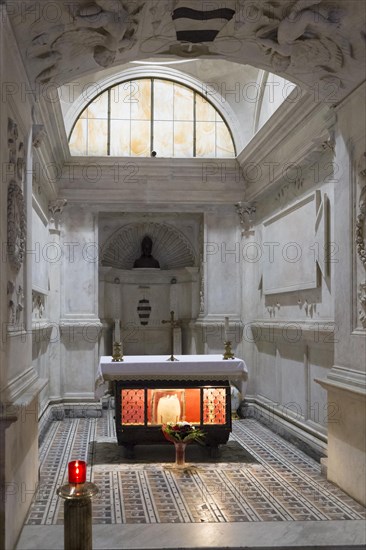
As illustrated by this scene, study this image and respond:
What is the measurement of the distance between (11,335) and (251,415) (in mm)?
6760

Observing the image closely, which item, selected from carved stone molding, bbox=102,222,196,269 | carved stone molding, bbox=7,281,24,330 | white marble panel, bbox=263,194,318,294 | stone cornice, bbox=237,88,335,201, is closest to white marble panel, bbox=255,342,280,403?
white marble panel, bbox=263,194,318,294

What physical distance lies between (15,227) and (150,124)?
22.8 ft

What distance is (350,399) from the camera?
19.2ft

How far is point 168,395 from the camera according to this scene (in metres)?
7.84

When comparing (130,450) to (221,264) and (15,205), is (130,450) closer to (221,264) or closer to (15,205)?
(15,205)

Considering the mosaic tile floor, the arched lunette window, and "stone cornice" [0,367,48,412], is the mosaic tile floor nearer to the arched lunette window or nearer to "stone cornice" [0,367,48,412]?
"stone cornice" [0,367,48,412]

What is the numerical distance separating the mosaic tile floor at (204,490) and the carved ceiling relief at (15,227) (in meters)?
1.75

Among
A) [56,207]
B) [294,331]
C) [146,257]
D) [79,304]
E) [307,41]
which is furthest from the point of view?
[146,257]

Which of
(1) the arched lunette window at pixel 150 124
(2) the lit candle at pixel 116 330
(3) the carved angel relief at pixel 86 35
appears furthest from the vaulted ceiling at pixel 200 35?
(2) the lit candle at pixel 116 330

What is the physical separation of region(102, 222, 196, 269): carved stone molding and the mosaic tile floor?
4.77 m

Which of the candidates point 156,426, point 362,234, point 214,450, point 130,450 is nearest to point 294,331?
point 214,450

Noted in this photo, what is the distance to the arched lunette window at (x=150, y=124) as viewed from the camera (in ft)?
37.2

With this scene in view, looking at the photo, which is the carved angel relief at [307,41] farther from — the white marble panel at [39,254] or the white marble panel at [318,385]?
the white marble panel at [39,254]

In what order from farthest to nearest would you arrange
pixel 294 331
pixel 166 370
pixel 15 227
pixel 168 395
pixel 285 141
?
1. pixel 285 141
2. pixel 294 331
3. pixel 168 395
4. pixel 166 370
5. pixel 15 227
